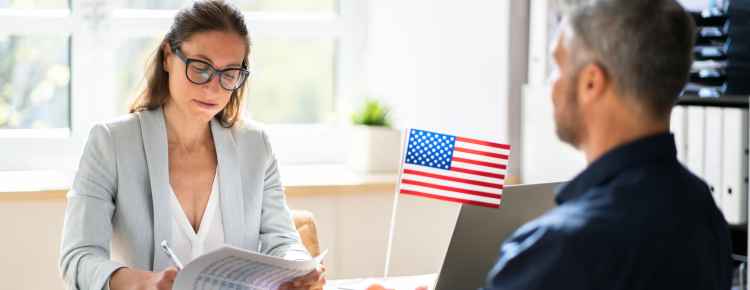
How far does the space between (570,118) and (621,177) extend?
0.10 meters

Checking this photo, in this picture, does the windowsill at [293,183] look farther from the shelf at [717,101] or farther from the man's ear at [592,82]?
the man's ear at [592,82]

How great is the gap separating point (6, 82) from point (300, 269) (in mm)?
2116

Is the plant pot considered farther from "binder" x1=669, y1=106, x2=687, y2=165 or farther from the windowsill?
"binder" x1=669, y1=106, x2=687, y2=165

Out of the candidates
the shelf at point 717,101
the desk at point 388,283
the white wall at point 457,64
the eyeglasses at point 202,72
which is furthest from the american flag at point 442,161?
the white wall at point 457,64

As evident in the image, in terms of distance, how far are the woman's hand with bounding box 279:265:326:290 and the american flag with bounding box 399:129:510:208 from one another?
1.34 feet

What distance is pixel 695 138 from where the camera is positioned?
8.07 ft

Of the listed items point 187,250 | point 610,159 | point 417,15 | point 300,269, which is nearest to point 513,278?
point 610,159

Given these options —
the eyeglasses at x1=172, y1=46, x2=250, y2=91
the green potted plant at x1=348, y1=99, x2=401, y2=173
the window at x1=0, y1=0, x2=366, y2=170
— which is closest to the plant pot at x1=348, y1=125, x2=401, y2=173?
the green potted plant at x1=348, y1=99, x2=401, y2=173

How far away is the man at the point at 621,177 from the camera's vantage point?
3.65 ft

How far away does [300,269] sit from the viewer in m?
1.86

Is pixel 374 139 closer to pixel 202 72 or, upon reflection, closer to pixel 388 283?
pixel 388 283

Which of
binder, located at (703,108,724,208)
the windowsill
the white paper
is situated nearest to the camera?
the white paper

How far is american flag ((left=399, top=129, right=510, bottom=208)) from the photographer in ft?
7.47

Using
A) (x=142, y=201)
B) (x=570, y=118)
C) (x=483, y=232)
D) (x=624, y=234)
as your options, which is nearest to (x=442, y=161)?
(x=483, y=232)
